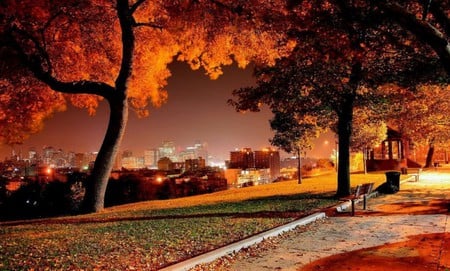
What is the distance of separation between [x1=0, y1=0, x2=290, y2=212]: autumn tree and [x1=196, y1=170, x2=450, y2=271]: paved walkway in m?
9.03

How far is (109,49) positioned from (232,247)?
17317 mm

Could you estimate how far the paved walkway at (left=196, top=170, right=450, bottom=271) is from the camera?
25.6ft

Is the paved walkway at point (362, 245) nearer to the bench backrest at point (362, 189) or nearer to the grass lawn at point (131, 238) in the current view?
the bench backrest at point (362, 189)

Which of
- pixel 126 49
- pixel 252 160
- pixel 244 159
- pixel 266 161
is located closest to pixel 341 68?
pixel 126 49

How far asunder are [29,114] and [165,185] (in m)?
12.1

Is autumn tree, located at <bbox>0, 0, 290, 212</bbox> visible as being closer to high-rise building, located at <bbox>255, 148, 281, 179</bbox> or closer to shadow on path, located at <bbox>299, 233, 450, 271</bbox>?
shadow on path, located at <bbox>299, 233, 450, 271</bbox>

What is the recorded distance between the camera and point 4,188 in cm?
2478

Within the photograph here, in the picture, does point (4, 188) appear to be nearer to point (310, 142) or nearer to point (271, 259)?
point (310, 142)

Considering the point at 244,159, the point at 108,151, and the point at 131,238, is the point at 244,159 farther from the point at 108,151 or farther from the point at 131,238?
the point at 131,238

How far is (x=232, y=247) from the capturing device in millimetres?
8734

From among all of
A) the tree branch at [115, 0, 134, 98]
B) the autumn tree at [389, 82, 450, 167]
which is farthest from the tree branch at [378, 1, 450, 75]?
the autumn tree at [389, 82, 450, 167]

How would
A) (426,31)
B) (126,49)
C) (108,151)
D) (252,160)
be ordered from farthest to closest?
(252,160) < (126,49) < (108,151) < (426,31)

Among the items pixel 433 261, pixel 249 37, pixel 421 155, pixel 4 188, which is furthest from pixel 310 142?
pixel 421 155

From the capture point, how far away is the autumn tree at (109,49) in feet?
57.8
